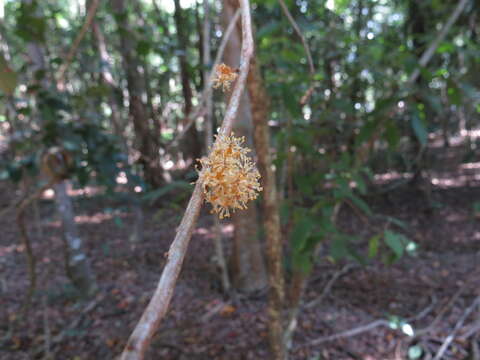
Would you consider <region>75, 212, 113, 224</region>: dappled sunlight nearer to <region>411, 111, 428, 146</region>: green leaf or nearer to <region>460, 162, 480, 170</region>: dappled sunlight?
<region>411, 111, 428, 146</region>: green leaf

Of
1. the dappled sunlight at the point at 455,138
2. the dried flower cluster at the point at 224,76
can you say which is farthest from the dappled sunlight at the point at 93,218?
the dappled sunlight at the point at 455,138

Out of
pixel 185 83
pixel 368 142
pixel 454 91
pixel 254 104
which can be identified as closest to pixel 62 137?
pixel 254 104

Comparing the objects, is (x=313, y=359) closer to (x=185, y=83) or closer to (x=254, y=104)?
(x=254, y=104)

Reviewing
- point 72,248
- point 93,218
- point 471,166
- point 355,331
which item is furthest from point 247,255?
point 471,166

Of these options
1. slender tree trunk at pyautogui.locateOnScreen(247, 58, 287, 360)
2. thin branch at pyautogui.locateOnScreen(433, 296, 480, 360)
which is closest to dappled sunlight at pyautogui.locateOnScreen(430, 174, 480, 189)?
thin branch at pyautogui.locateOnScreen(433, 296, 480, 360)

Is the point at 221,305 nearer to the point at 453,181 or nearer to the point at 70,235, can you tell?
the point at 70,235
